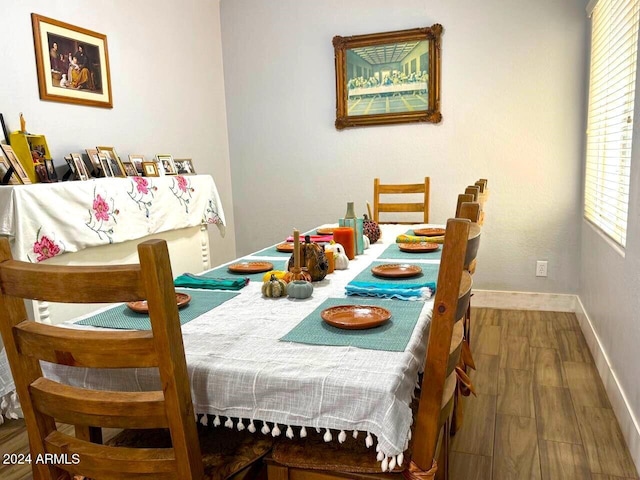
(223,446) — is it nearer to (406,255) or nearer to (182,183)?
(406,255)

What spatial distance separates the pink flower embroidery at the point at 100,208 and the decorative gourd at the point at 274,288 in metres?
1.22

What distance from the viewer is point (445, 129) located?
3463mm

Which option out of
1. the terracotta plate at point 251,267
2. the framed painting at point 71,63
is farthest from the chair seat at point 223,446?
the framed painting at point 71,63

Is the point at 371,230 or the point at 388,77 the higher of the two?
the point at 388,77

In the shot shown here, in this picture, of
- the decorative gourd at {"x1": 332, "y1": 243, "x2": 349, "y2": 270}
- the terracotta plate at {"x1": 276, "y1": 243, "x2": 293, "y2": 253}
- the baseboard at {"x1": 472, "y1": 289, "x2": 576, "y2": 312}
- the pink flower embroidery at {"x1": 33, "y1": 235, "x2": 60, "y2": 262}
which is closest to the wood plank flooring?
the baseboard at {"x1": 472, "y1": 289, "x2": 576, "y2": 312}

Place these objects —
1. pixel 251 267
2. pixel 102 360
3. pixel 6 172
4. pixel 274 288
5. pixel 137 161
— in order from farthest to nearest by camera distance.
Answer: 1. pixel 137 161
2. pixel 6 172
3. pixel 251 267
4. pixel 274 288
5. pixel 102 360

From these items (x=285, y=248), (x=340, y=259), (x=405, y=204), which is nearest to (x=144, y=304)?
(x=340, y=259)

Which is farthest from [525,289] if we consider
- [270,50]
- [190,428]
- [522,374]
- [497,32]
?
[190,428]

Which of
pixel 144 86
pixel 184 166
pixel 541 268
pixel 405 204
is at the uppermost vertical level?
pixel 144 86

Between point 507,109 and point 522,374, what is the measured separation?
1.81 metres

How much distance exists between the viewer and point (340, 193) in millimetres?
3803

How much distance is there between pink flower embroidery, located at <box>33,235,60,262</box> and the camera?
1.96 metres

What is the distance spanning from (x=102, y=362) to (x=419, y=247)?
1448 millimetres

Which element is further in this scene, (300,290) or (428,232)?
(428,232)
